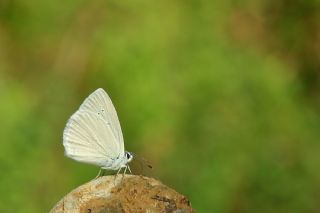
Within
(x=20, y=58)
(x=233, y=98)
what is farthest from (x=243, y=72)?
(x=20, y=58)

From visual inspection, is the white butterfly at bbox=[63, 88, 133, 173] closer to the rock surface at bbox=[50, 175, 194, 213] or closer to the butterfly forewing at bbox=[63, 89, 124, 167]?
the butterfly forewing at bbox=[63, 89, 124, 167]

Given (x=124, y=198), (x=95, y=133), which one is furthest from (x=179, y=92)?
(x=124, y=198)

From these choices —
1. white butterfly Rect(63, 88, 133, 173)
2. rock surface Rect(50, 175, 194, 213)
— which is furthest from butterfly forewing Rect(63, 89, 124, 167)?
rock surface Rect(50, 175, 194, 213)

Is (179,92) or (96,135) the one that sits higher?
(96,135)

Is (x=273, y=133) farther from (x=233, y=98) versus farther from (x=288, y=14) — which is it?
(x=288, y=14)

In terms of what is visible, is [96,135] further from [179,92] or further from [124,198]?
[179,92]
